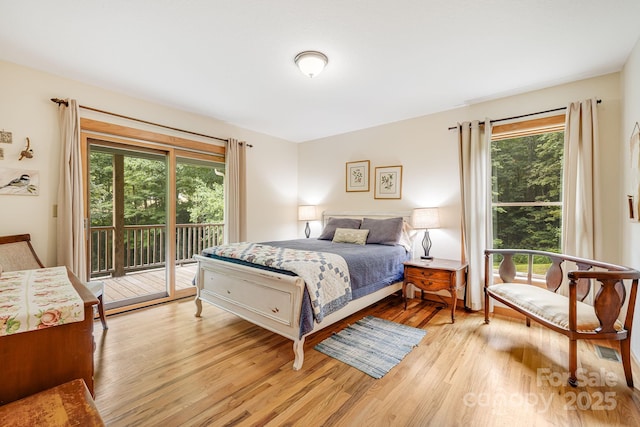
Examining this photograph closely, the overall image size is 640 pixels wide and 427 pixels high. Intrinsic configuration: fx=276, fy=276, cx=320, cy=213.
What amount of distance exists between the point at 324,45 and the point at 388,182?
2.34 meters

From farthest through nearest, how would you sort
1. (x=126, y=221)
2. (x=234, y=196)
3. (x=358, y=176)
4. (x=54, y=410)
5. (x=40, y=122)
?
1. (x=126, y=221)
2. (x=358, y=176)
3. (x=234, y=196)
4. (x=40, y=122)
5. (x=54, y=410)

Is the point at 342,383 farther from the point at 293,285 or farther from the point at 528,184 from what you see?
the point at 528,184

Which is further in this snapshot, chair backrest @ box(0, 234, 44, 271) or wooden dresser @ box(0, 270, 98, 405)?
chair backrest @ box(0, 234, 44, 271)

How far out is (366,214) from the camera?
4.29m

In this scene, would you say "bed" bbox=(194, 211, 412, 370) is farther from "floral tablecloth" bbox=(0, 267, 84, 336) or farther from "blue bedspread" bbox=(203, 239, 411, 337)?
"floral tablecloth" bbox=(0, 267, 84, 336)

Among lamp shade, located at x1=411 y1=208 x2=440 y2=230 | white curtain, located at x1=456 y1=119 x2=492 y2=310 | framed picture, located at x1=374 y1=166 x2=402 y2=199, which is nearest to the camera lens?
white curtain, located at x1=456 y1=119 x2=492 y2=310

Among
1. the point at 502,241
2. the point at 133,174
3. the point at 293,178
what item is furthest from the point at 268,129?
the point at 502,241

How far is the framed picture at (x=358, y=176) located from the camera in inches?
173

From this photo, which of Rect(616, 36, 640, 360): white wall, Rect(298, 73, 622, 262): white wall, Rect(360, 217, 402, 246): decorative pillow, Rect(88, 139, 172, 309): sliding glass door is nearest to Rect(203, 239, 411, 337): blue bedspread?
Rect(360, 217, 402, 246): decorative pillow

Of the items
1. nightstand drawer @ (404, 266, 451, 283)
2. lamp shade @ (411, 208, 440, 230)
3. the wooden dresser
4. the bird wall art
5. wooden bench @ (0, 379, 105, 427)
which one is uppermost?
the bird wall art

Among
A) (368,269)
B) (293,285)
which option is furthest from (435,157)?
(293,285)

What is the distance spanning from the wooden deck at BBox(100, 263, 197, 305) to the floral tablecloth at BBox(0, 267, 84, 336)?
2.44 metres

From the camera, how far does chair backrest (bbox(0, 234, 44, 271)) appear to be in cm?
226

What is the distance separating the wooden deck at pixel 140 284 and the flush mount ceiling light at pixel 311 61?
3394 mm
